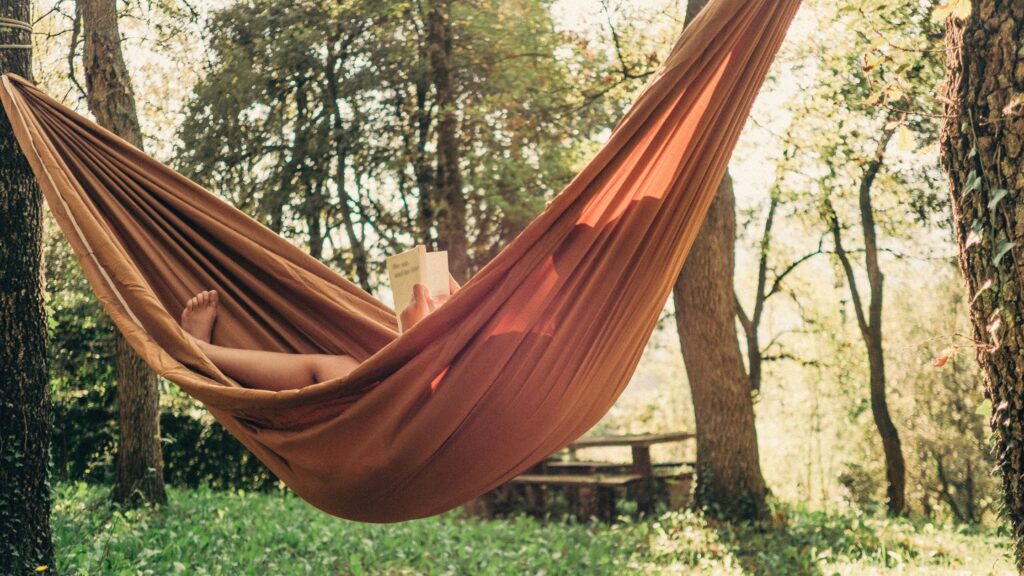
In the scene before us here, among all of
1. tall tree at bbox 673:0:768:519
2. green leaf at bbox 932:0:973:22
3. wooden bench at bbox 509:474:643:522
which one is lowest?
wooden bench at bbox 509:474:643:522

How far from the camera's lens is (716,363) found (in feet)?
17.2

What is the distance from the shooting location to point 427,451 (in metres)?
1.74

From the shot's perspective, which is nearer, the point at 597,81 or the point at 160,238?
the point at 160,238

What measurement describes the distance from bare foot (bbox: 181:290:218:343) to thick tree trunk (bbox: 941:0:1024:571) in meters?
1.83

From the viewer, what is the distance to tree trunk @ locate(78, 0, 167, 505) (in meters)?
4.50

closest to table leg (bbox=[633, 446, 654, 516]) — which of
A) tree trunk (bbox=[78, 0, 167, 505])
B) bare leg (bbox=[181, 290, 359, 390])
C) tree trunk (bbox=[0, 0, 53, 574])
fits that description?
tree trunk (bbox=[78, 0, 167, 505])

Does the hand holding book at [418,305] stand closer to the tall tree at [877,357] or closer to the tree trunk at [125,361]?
the tree trunk at [125,361]

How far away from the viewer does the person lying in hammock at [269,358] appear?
80.0 inches

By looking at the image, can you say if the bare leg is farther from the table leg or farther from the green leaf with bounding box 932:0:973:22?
the table leg

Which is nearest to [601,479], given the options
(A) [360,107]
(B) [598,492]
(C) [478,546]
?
(B) [598,492]

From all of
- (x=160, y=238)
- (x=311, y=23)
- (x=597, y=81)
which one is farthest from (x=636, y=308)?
(x=311, y=23)

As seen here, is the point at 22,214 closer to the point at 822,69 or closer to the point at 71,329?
the point at 71,329

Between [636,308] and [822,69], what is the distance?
6.96 m

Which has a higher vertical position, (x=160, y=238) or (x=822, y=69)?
(x=822, y=69)
